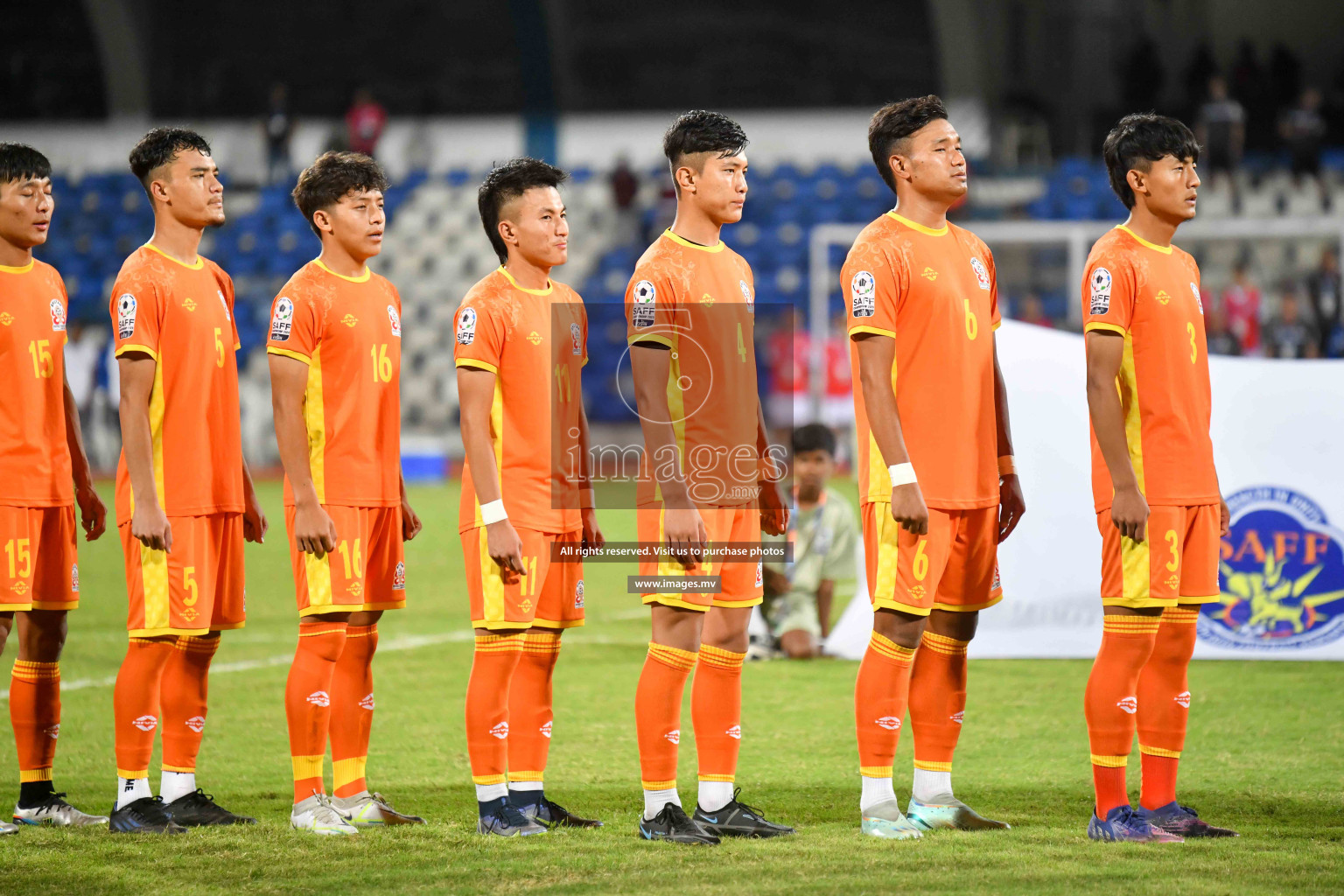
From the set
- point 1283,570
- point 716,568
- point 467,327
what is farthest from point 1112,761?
point 1283,570

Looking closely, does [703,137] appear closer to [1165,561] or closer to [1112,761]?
[1165,561]

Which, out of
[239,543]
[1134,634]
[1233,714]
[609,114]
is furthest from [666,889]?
[609,114]

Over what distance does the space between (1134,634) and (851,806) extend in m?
1.17

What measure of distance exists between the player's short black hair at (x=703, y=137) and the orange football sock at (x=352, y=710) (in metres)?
1.87

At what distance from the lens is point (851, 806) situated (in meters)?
5.05

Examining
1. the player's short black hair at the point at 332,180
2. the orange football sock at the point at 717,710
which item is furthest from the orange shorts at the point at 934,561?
the player's short black hair at the point at 332,180

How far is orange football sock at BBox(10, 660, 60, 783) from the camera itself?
16.4ft

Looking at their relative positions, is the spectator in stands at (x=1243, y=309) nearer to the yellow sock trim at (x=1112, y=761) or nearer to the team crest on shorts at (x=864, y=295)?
the yellow sock trim at (x=1112, y=761)

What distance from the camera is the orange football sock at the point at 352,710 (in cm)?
484

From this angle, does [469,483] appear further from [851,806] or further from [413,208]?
[413,208]

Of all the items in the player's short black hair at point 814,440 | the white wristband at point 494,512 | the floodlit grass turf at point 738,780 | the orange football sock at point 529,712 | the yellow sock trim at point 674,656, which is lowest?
the floodlit grass turf at point 738,780

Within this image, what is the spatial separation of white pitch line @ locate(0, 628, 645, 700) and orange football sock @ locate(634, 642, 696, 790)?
3808 millimetres

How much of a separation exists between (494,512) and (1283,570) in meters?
4.77

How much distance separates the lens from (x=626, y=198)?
24141 mm
